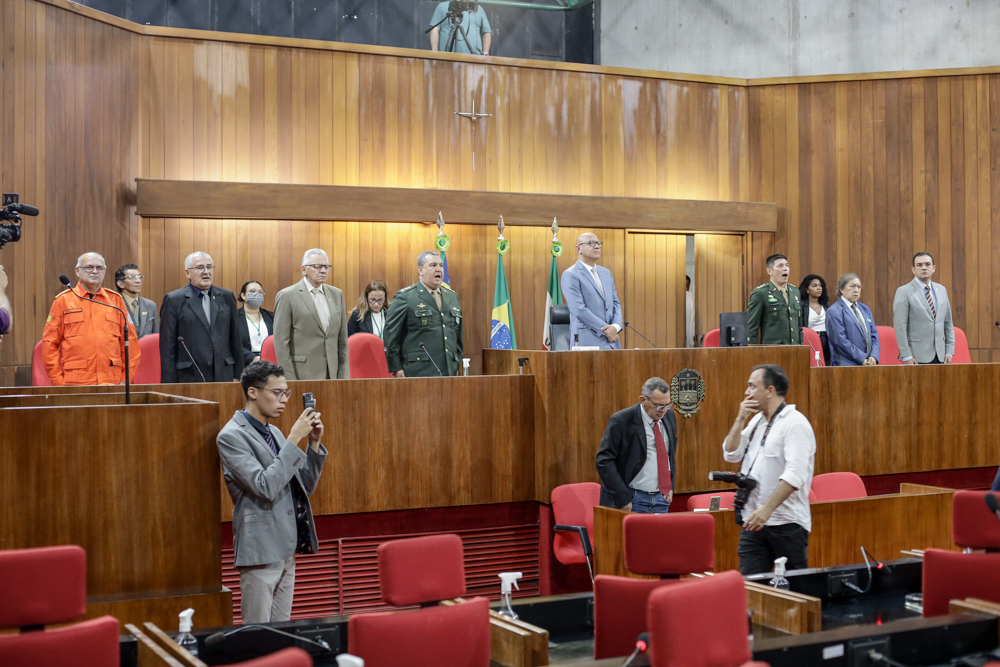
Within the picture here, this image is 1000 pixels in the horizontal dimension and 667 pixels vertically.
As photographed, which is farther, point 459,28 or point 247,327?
point 459,28

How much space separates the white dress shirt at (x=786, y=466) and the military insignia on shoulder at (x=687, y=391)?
128 cm

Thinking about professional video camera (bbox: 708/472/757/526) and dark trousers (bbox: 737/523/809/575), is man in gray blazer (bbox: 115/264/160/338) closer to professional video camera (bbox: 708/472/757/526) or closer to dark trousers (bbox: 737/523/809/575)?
professional video camera (bbox: 708/472/757/526)

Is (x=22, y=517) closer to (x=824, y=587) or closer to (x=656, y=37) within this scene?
(x=824, y=587)

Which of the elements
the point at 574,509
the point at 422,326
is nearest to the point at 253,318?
the point at 422,326

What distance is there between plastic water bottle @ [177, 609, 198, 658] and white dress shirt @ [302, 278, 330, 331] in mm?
2380

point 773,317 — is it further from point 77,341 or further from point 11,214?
point 11,214

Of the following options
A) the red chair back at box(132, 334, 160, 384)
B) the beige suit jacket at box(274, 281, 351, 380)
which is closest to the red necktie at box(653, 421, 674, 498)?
the beige suit jacket at box(274, 281, 351, 380)

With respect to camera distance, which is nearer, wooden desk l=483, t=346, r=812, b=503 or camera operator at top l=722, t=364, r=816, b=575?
camera operator at top l=722, t=364, r=816, b=575

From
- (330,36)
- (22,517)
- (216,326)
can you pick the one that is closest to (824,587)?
(22,517)

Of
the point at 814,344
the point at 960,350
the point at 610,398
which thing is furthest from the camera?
the point at 960,350

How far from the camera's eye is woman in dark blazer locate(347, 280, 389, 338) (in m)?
6.75

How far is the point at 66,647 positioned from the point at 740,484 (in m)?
2.54

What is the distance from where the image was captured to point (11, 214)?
15.2ft

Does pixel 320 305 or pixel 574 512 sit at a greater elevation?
pixel 320 305
